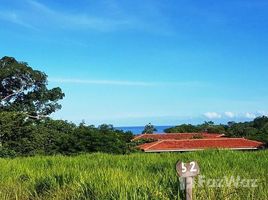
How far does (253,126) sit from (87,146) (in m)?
27.4

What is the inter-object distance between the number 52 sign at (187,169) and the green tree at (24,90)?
28.0m

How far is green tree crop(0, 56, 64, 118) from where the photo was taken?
31922 mm

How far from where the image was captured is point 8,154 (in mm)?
21703

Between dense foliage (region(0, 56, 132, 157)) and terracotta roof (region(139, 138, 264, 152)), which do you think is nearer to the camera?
dense foliage (region(0, 56, 132, 157))

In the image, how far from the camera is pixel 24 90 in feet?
108

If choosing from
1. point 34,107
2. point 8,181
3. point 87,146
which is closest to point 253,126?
point 34,107

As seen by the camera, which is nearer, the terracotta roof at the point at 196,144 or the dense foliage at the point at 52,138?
the dense foliage at the point at 52,138

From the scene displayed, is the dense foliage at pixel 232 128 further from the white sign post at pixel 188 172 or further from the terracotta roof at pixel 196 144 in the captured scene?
the white sign post at pixel 188 172

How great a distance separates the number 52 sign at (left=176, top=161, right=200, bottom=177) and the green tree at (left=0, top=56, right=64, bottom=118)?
28.0 m

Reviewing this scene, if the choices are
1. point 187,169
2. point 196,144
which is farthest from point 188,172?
point 196,144

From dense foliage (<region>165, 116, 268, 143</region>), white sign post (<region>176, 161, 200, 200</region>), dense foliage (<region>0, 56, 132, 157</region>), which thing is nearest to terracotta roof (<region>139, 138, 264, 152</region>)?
dense foliage (<region>0, 56, 132, 157</region>)

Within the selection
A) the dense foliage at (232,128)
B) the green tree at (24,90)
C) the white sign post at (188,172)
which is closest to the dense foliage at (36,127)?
the green tree at (24,90)

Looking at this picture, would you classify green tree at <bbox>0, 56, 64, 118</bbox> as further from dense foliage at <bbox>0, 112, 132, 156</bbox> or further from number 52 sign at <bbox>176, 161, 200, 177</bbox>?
number 52 sign at <bbox>176, 161, 200, 177</bbox>

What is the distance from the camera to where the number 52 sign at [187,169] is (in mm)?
4336
